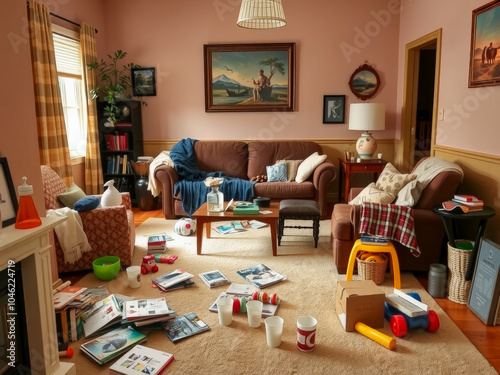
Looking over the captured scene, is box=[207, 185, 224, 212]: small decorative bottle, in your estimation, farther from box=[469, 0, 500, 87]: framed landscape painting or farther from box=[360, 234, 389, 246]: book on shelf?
box=[469, 0, 500, 87]: framed landscape painting

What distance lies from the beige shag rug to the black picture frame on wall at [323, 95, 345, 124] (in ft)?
9.06

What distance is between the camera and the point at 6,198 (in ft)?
6.06

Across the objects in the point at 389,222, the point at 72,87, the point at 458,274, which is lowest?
the point at 458,274

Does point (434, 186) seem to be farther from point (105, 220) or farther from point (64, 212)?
point (64, 212)

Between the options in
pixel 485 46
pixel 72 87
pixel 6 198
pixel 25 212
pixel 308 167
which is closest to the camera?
pixel 25 212

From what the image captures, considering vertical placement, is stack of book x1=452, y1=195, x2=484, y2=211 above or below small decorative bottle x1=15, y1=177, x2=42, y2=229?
below

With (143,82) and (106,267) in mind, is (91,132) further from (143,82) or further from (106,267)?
(106,267)

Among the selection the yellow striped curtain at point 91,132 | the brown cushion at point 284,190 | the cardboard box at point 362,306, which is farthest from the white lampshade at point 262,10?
the yellow striped curtain at point 91,132

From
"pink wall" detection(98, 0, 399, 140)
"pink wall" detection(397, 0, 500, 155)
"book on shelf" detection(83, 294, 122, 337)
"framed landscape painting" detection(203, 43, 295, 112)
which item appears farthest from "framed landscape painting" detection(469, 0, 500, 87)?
"book on shelf" detection(83, 294, 122, 337)

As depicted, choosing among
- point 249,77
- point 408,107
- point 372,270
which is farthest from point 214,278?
point 408,107

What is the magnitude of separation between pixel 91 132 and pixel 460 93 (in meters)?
4.14

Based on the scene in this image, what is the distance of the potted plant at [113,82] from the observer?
5.07 meters

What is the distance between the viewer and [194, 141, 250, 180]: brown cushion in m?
5.32

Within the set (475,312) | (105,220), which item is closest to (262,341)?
(475,312)
